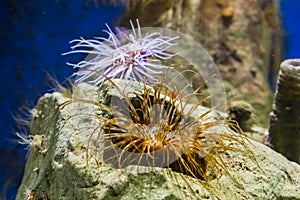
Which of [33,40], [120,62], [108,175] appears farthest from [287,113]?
[33,40]

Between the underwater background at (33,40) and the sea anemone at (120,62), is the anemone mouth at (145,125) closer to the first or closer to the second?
the sea anemone at (120,62)

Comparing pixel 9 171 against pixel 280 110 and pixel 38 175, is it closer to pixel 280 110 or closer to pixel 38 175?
pixel 38 175

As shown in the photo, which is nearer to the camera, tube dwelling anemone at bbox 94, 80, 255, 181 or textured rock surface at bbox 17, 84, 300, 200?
textured rock surface at bbox 17, 84, 300, 200

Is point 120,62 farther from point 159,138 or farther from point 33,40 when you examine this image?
point 33,40

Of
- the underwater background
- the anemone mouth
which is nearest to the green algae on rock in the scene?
the anemone mouth

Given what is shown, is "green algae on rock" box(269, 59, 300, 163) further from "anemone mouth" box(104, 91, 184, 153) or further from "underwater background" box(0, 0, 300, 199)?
"underwater background" box(0, 0, 300, 199)

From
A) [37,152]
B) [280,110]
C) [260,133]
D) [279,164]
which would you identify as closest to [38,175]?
[37,152]
